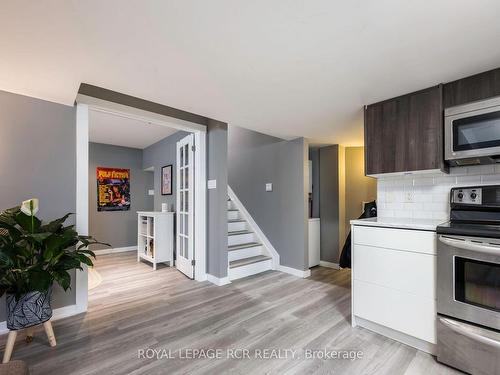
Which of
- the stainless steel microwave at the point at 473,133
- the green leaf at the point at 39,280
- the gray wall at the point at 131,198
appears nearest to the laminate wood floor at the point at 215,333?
the green leaf at the point at 39,280

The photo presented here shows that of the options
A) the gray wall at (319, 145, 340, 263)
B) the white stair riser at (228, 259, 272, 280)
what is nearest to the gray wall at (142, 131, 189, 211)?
the white stair riser at (228, 259, 272, 280)

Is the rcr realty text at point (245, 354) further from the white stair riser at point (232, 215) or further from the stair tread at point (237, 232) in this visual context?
the white stair riser at point (232, 215)

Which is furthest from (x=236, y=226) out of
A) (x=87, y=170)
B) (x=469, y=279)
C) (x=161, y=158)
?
(x=469, y=279)

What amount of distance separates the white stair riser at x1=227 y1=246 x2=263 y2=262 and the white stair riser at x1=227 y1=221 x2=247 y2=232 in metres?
0.47

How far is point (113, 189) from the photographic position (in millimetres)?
5297

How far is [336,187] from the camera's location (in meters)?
3.96

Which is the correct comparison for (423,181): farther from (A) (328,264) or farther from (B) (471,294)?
(A) (328,264)

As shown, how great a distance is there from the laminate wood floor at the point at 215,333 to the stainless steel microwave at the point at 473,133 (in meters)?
1.47

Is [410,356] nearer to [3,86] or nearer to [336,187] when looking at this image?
[336,187]

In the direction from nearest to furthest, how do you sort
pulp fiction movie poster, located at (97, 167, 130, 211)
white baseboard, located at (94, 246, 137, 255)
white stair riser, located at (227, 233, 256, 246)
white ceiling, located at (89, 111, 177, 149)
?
1. white ceiling, located at (89, 111, 177, 149)
2. white stair riser, located at (227, 233, 256, 246)
3. white baseboard, located at (94, 246, 137, 255)
4. pulp fiction movie poster, located at (97, 167, 130, 211)

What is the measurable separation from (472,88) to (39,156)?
139 inches

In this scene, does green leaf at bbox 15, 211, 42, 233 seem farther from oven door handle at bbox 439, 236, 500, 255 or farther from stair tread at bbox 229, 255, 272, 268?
oven door handle at bbox 439, 236, 500, 255

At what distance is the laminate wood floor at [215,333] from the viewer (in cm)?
162

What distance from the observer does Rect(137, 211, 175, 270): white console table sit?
13.0 feet
